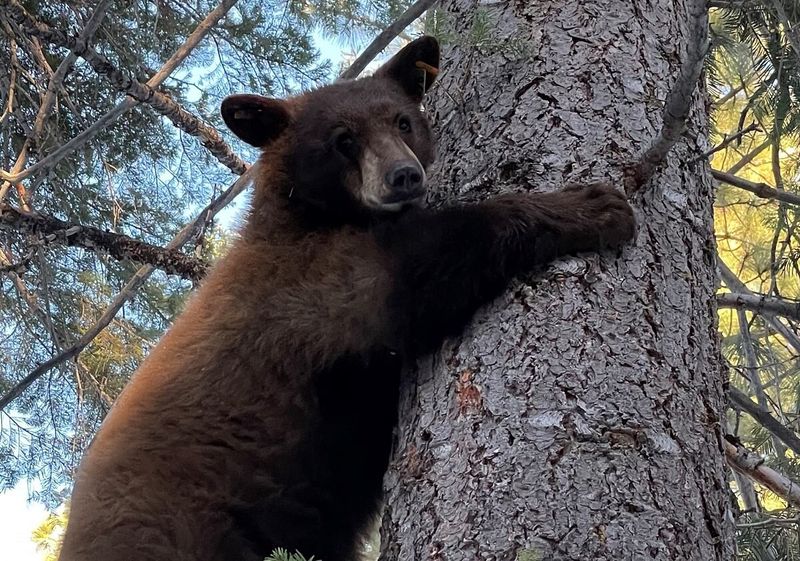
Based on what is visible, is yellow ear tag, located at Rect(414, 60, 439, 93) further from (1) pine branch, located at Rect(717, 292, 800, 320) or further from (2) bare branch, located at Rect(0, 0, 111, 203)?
(1) pine branch, located at Rect(717, 292, 800, 320)

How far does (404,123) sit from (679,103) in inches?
54.7

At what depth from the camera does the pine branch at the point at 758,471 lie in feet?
11.7

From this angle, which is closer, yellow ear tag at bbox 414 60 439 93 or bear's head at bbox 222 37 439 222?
bear's head at bbox 222 37 439 222

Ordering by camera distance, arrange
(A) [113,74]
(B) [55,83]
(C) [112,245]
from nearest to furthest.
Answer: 1. (B) [55,83]
2. (A) [113,74]
3. (C) [112,245]

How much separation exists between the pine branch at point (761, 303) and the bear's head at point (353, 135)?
144cm

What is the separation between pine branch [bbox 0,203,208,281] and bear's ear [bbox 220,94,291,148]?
1.14 metres

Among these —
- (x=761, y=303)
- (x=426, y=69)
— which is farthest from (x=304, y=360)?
(x=761, y=303)

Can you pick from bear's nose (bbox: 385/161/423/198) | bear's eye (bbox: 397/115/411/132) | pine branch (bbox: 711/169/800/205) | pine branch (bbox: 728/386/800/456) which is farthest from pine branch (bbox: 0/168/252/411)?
pine branch (bbox: 728/386/800/456)

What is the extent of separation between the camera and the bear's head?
133 inches

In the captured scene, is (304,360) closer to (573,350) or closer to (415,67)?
(573,350)

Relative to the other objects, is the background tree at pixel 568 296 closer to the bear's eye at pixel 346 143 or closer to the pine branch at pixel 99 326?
the pine branch at pixel 99 326

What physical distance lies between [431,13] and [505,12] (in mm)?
445

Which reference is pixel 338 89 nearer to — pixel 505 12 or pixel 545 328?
pixel 505 12

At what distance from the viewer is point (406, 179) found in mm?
3211
